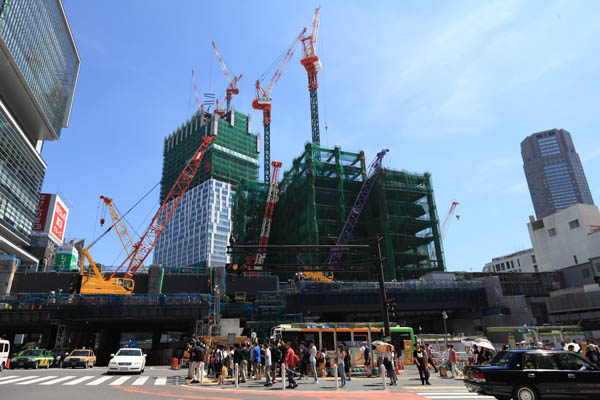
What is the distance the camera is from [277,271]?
4944 cm

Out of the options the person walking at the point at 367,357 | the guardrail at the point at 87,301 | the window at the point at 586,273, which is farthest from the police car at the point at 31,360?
the window at the point at 586,273

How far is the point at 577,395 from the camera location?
11.2 m

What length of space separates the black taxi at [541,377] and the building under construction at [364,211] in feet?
232

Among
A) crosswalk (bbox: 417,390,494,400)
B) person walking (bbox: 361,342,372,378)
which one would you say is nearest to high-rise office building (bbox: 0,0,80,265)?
person walking (bbox: 361,342,372,378)

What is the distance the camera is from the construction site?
4738 cm

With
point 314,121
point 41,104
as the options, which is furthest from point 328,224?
point 41,104

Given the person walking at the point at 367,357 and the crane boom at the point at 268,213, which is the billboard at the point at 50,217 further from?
the person walking at the point at 367,357

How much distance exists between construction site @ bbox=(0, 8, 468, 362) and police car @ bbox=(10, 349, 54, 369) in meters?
14.2

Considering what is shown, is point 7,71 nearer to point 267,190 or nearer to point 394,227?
point 267,190

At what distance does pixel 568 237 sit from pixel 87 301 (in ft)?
310

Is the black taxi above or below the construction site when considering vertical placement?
below

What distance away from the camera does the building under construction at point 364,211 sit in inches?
3442

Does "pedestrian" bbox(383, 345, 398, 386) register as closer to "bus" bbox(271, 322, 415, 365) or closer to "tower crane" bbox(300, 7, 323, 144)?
"bus" bbox(271, 322, 415, 365)

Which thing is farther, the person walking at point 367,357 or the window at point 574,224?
the window at point 574,224
